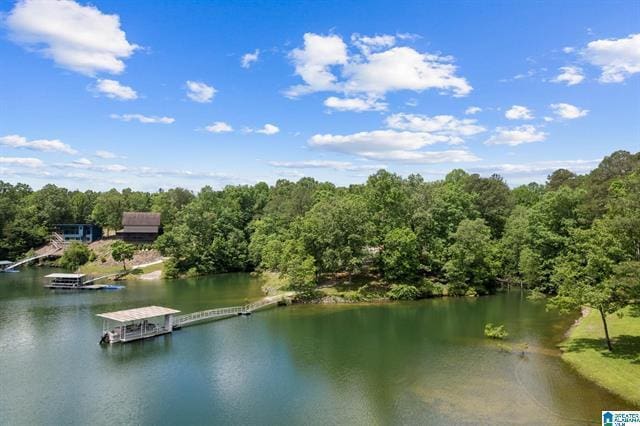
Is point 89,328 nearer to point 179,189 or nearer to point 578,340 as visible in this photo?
point 578,340

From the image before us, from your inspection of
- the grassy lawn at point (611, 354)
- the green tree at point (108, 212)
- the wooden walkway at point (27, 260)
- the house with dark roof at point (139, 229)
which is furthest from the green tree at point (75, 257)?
the grassy lawn at point (611, 354)

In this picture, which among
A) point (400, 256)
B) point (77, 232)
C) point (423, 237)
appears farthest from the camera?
point (77, 232)

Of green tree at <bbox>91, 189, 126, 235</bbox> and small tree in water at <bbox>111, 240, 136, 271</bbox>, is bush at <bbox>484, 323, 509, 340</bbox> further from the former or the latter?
green tree at <bbox>91, 189, 126, 235</bbox>

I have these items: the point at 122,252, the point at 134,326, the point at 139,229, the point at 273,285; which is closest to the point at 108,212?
the point at 139,229

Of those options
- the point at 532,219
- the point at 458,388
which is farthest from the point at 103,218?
the point at 458,388

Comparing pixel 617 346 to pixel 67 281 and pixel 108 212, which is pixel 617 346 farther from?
pixel 108 212
